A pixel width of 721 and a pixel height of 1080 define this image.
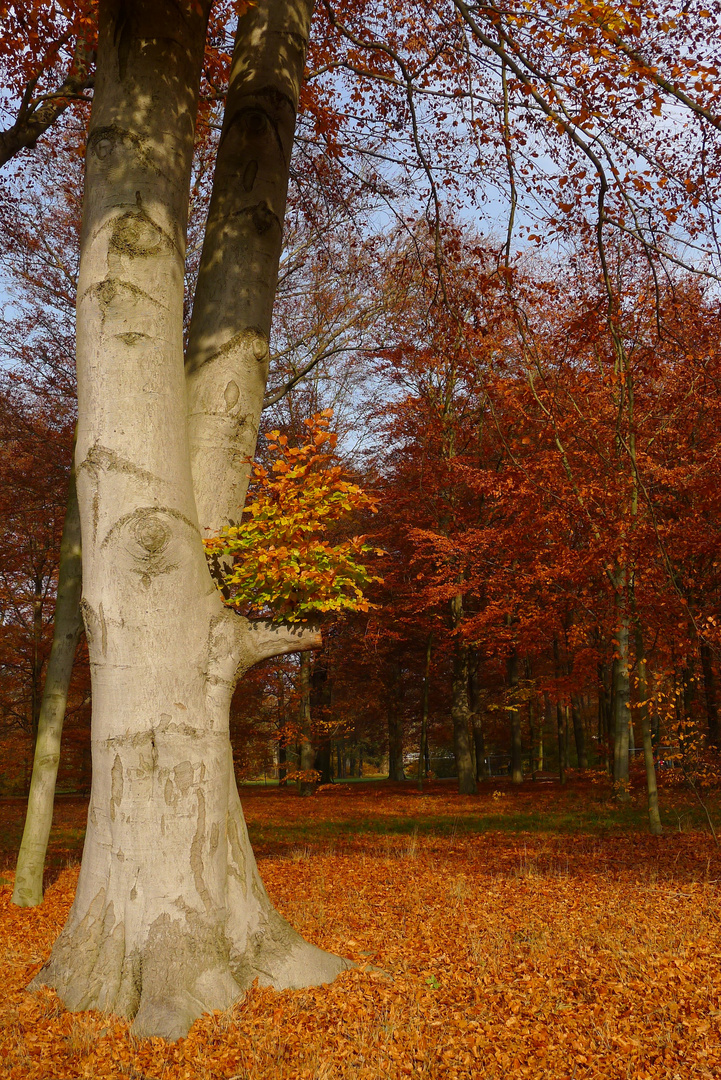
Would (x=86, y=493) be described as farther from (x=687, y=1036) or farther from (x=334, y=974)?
(x=687, y=1036)

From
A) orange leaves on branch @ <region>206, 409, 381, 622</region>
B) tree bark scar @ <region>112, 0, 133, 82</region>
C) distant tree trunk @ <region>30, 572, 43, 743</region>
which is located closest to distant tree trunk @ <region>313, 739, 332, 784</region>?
distant tree trunk @ <region>30, 572, 43, 743</region>

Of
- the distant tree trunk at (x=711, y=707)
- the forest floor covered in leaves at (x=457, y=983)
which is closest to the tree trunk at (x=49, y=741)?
the forest floor covered in leaves at (x=457, y=983)

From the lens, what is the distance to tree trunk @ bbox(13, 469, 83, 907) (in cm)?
598

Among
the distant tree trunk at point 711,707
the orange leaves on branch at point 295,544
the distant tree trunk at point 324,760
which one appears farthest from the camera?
the distant tree trunk at point 324,760

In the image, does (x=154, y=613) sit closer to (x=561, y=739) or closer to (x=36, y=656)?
(x=36, y=656)

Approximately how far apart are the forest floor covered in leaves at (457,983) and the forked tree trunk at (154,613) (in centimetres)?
20

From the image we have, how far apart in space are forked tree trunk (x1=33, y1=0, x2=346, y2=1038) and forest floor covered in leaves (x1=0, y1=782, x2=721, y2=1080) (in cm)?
20

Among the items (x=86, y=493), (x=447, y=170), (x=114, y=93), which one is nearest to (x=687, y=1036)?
(x=86, y=493)

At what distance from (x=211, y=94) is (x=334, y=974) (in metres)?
7.75

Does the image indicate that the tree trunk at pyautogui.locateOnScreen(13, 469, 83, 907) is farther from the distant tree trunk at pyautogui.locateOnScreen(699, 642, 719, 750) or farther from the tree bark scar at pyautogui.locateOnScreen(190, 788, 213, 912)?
the distant tree trunk at pyautogui.locateOnScreen(699, 642, 719, 750)

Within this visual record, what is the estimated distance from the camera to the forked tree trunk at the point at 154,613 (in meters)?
2.94

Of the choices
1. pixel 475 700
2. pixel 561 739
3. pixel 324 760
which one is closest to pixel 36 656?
pixel 324 760

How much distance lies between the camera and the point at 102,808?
3033 mm

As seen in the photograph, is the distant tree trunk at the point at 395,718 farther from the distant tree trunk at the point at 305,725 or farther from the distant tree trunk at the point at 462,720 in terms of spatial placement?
the distant tree trunk at the point at 462,720
